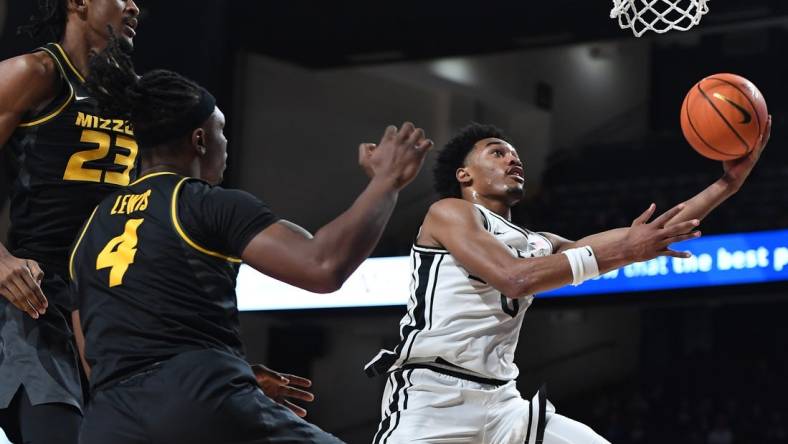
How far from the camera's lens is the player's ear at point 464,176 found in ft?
14.6

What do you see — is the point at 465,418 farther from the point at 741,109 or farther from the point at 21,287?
the point at 21,287

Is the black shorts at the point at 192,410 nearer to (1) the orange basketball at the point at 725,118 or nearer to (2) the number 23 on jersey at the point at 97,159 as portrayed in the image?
(2) the number 23 on jersey at the point at 97,159

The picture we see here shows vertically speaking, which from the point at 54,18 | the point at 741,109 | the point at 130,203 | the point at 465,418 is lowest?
the point at 465,418

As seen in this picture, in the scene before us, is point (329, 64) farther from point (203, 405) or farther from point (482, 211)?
point (203, 405)

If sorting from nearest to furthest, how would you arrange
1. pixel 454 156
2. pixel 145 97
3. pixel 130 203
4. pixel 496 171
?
pixel 130 203, pixel 145 97, pixel 496 171, pixel 454 156

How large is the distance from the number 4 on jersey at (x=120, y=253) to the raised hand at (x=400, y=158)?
580mm

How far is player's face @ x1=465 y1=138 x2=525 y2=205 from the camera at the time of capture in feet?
14.2

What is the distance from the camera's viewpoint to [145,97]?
280cm

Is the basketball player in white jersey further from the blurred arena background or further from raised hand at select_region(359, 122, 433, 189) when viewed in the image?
the blurred arena background

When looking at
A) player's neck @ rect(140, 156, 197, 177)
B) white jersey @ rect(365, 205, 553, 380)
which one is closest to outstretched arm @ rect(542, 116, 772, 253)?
white jersey @ rect(365, 205, 553, 380)

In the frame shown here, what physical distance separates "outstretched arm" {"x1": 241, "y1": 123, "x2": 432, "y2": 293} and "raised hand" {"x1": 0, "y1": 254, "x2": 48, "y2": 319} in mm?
861

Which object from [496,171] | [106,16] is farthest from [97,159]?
[496,171]

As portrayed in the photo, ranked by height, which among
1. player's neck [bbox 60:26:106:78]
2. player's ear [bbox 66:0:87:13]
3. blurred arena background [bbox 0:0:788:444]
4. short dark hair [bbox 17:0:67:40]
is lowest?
blurred arena background [bbox 0:0:788:444]

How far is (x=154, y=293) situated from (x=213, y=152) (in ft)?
1.48
